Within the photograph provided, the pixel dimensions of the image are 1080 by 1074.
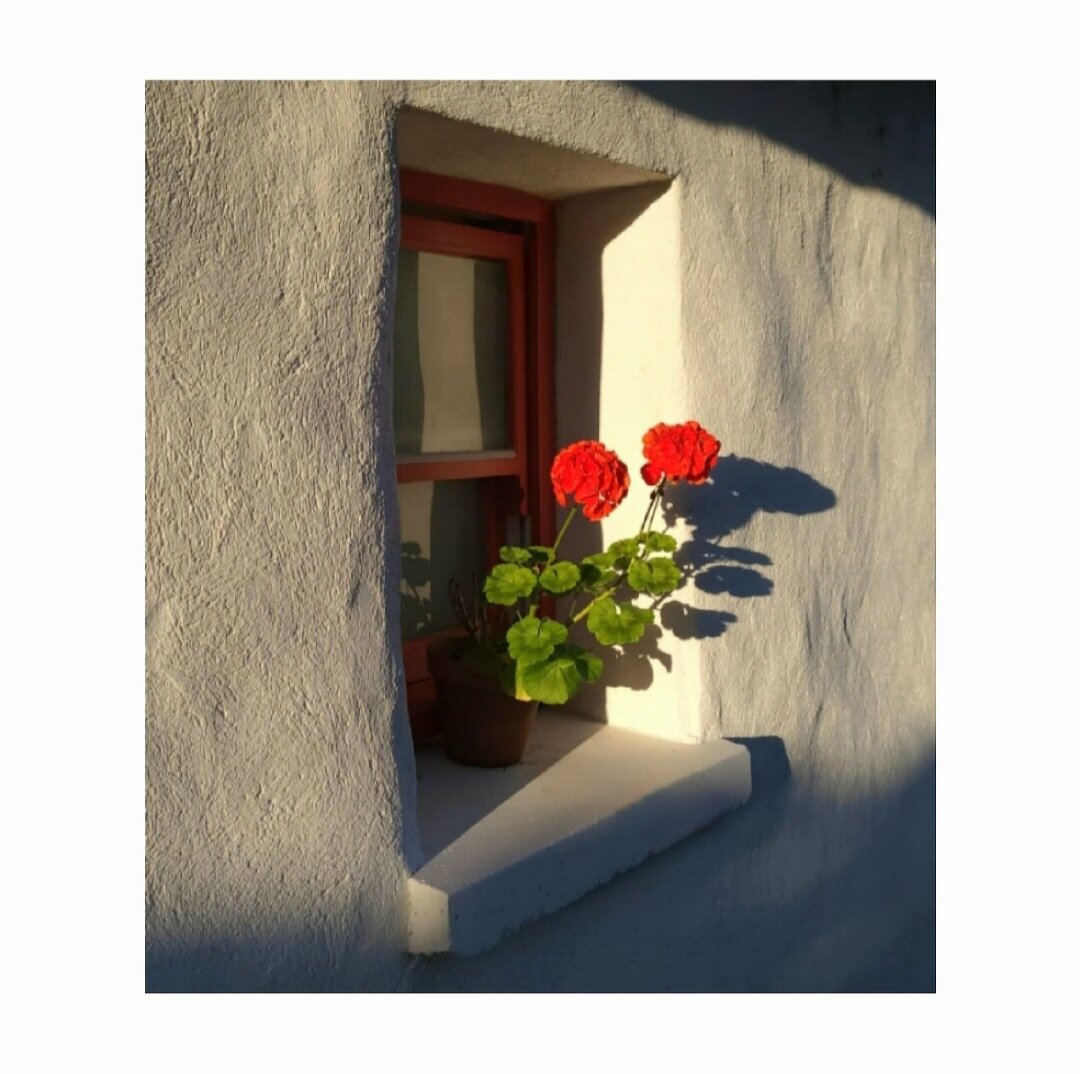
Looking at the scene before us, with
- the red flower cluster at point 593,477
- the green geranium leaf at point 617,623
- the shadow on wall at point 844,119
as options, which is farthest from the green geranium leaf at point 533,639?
the shadow on wall at point 844,119

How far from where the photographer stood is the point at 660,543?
228 centimetres

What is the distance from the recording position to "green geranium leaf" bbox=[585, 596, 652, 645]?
2203 mm

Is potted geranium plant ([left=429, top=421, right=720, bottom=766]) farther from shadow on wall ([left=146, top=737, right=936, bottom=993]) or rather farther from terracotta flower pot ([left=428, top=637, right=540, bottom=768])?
shadow on wall ([left=146, top=737, right=936, bottom=993])

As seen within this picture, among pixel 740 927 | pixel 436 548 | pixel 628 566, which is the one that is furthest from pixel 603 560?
pixel 740 927

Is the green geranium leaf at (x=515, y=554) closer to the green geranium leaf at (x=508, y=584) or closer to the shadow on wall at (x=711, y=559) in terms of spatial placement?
the green geranium leaf at (x=508, y=584)

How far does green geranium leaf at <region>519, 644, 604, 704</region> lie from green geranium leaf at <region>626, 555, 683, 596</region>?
199mm

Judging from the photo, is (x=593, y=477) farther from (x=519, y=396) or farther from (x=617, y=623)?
(x=519, y=396)

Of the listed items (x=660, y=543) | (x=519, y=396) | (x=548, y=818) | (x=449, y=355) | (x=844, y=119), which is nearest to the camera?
(x=548, y=818)

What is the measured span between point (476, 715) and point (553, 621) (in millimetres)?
240

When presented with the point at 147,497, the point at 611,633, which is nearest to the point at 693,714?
the point at 611,633

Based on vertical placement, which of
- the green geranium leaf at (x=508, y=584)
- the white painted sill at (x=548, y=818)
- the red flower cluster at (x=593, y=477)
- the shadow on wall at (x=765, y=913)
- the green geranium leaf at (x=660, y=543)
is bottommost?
the shadow on wall at (x=765, y=913)

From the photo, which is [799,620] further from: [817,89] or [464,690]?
[817,89]

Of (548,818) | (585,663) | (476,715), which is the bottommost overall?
(548,818)

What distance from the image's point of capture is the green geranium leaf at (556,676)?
6.84ft
